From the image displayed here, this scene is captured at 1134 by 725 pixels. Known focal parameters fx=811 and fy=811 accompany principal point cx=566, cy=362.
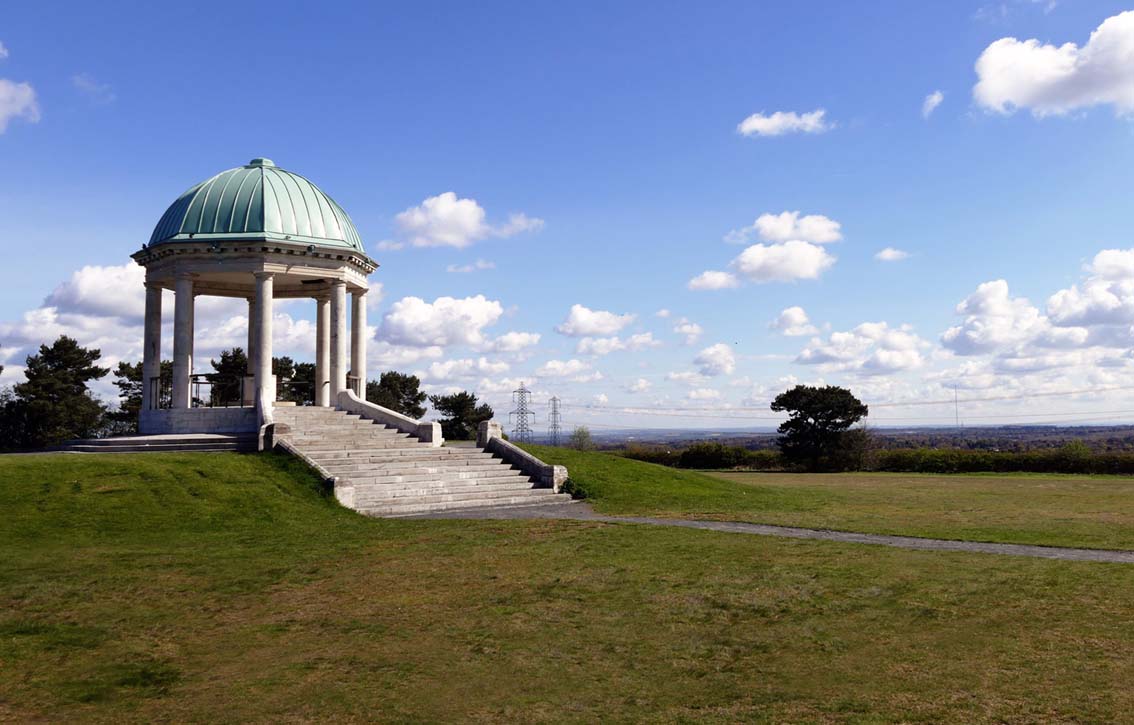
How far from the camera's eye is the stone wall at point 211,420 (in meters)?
28.3

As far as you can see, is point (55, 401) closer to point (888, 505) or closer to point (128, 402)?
point (128, 402)

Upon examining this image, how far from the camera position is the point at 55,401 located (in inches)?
2159

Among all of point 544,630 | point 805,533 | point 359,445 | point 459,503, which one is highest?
point 359,445

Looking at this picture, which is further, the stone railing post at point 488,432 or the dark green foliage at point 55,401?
the dark green foliage at point 55,401

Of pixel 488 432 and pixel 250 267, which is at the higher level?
pixel 250 267

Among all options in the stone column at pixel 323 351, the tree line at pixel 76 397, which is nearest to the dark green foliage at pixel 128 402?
the tree line at pixel 76 397

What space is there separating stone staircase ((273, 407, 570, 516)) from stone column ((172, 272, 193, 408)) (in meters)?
3.73

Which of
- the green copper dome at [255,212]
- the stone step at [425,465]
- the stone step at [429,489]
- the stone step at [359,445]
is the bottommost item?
the stone step at [429,489]

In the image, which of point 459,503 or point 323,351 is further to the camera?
point 323,351

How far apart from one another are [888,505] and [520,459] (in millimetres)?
11504

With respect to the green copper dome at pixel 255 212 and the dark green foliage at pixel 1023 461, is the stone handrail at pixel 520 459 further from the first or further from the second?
the dark green foliage at pixel 1023 461

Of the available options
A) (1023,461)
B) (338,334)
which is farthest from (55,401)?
(1023,461)

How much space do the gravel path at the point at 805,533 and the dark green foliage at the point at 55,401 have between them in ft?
140

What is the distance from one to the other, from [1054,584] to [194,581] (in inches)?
501
